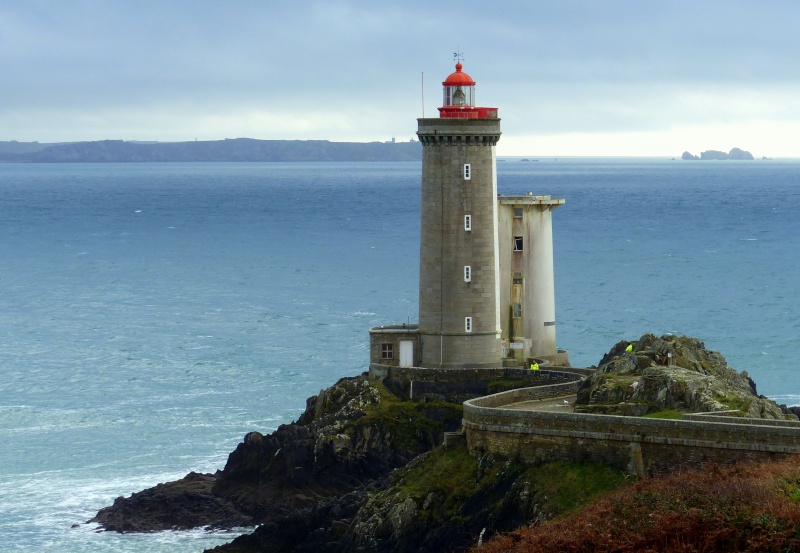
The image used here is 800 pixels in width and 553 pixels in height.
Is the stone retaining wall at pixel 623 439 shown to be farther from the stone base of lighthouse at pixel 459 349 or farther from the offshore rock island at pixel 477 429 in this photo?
the stone base of lighthouse at pixel 459 349

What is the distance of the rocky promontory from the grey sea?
2.08m

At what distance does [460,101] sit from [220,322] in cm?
3937

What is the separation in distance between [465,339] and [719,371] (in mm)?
7695

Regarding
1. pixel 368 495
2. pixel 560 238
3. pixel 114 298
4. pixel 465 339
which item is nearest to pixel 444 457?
pixel 368 495

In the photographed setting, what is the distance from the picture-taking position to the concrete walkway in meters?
40.7

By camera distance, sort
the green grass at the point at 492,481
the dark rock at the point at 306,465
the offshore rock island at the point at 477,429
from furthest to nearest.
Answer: the dark rock at the point at 306,465 → the green grass at the point at 492,481 → the offshore rock island at the point at 477,429

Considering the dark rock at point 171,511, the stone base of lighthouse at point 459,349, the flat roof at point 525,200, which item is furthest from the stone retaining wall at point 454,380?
the dark rock at point 171,511

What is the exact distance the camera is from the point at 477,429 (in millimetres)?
39625

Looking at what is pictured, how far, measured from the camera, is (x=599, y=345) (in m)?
75.8

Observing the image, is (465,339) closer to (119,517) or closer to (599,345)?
(119,517)

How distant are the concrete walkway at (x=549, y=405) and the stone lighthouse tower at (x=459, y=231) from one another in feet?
20.6

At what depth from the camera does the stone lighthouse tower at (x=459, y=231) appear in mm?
48188

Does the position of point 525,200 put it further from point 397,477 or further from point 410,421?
point 397,477

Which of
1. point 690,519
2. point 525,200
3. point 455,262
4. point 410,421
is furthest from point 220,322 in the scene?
point 690,519
